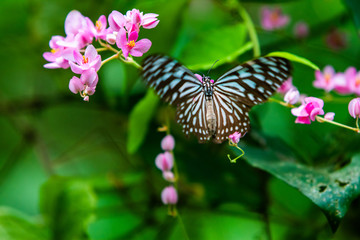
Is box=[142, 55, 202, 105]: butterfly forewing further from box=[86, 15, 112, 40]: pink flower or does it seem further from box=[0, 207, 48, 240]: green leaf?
box=[0, 207, 48, 240]: green leaf

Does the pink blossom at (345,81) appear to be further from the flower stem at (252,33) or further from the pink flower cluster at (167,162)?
the pink flower cluster at (167,162)

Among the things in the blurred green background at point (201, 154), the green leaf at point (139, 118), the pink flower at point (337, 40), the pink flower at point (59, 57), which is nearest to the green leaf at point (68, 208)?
the blurred green background at point (201, 154)

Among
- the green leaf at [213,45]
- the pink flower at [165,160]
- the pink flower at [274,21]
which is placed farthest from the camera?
the pink flower at [274,21]

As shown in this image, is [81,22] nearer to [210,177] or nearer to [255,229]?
[210,177]

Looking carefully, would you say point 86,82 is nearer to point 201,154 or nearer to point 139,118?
point 139,118

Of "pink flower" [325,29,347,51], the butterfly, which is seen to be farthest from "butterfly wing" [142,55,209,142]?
"pink flower" [325,29,347,51]

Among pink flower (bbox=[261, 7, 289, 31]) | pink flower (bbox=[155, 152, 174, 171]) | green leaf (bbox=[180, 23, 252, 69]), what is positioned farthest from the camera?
pink flower (bbox=[261, 7, 289, 31])

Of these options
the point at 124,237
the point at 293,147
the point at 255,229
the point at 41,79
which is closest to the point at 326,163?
the point at 293,147
